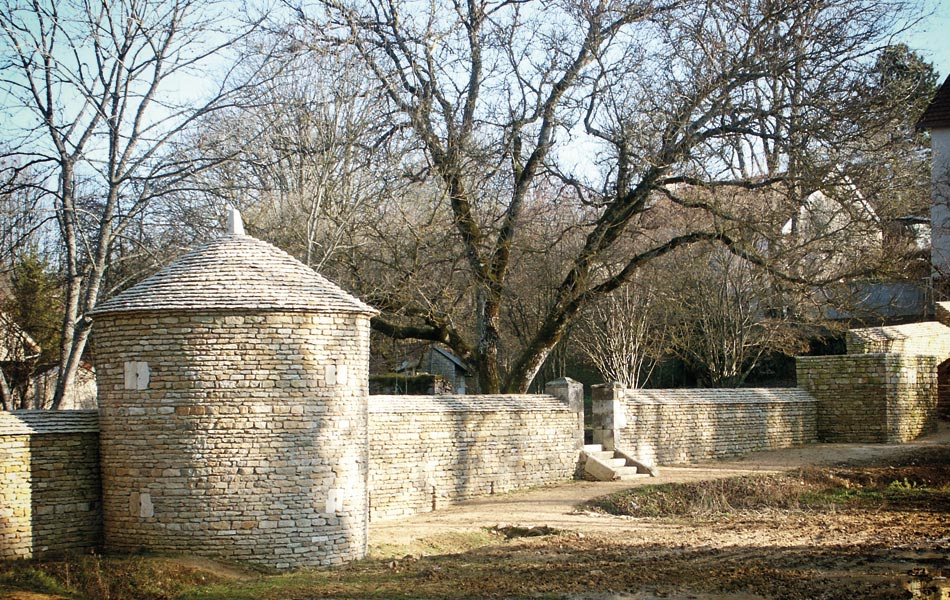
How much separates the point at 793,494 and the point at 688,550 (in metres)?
6.21

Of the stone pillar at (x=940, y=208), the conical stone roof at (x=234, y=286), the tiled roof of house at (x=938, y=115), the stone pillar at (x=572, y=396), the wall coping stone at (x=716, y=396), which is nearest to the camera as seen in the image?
the conical stone roof at (x=234, y=286)

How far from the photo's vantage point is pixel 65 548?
13055 mm

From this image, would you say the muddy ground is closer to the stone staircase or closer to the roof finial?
the stone staircase

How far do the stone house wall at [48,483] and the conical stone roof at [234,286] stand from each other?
167cm

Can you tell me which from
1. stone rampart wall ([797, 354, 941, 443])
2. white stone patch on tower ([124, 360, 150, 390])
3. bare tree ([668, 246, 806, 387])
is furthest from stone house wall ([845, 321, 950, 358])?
white stone patch on tower ([124, 360, 150, 390])

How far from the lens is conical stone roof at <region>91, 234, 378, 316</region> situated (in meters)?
13.0

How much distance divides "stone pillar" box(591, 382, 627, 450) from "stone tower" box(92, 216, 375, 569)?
367 inches

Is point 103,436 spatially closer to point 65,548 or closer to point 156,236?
point 65,548

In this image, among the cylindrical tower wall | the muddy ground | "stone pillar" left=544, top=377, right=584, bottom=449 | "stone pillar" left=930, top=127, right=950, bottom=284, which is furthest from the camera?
"stone pillar" left=930, top=127, right=950, bottom=284

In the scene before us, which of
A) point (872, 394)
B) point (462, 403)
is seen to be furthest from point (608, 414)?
point (872, 394)

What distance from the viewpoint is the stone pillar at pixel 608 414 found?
21.6 meters

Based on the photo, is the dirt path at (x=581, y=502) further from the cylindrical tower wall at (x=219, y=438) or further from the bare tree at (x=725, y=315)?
the bare tree at (x=725, y=315)

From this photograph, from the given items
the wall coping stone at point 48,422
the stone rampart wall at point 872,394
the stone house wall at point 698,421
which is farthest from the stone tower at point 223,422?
the stone rampart wall at point 872,394

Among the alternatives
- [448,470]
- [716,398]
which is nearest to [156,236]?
[448,470]
